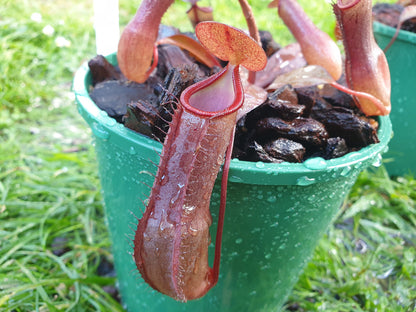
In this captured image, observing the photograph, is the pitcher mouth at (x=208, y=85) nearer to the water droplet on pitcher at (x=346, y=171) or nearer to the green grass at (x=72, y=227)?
the water droplet on pitcher at (x=346, y=171)

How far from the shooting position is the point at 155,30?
0.79 meters

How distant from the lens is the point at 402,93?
1577 mm

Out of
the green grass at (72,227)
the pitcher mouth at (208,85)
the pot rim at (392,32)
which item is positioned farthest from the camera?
the pot rim at (392,32)

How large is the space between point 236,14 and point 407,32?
1.41 meters

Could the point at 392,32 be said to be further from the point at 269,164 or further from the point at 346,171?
the point at 269,164

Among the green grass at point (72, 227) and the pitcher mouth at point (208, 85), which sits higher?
the pitcher mouth at point (208, 85)

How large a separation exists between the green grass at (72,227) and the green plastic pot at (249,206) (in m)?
0.28

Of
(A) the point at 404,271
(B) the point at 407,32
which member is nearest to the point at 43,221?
(A) the point at 404,271

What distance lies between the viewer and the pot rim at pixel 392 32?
1.47 metres

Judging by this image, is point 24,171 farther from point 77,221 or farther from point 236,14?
point 236,14

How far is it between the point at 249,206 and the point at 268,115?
199 mm

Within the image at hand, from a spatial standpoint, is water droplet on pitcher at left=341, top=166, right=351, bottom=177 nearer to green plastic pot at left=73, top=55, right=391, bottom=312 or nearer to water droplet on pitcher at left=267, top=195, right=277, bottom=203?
green plastic pot at left=73, top=55, right=391, bottom=312

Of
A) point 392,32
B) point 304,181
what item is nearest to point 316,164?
point 304,181

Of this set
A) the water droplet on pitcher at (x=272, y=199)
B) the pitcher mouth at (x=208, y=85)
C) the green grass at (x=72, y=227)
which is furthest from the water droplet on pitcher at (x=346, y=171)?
the green grass at (x=72, y=227)
